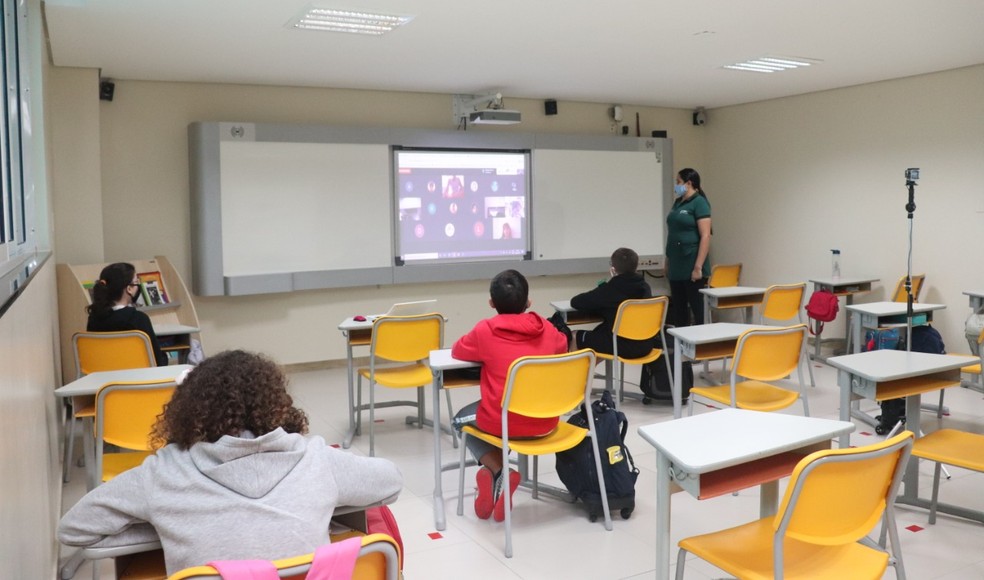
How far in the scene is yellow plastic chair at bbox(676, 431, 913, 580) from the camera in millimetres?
1968

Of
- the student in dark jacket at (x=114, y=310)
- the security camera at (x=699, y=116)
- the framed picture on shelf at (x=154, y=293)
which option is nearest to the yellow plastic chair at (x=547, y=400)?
the student in dark jacket at (x=114, y=310)

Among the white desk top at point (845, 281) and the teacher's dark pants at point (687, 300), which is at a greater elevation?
the white desk top at point (845, 281)

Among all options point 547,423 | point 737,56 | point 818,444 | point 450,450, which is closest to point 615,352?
point 450,450

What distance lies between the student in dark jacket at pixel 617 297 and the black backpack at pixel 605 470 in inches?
70.7

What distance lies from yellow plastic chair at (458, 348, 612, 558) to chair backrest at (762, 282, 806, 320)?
3.34m

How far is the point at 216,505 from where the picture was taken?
1618mm

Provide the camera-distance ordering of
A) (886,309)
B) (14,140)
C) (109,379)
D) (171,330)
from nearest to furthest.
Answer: (14,140) < (109,379) < (171,330) < (886,309)

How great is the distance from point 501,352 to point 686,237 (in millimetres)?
3918

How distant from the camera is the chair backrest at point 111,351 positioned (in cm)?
412

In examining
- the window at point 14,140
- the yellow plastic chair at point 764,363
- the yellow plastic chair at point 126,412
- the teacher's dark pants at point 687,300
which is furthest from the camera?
the teacher's dark pants at point 687,300

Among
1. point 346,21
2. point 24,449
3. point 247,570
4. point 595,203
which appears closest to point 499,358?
point 24,449

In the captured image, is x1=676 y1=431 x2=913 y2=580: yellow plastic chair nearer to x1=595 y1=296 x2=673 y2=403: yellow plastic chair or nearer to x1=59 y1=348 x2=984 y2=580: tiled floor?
x1=59 y1=348 x2=984 y2=580: tiled floor

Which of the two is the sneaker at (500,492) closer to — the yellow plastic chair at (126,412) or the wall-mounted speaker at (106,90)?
the yellow plastic chair at (126,412)

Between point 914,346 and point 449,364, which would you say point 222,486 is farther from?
point 914,346
